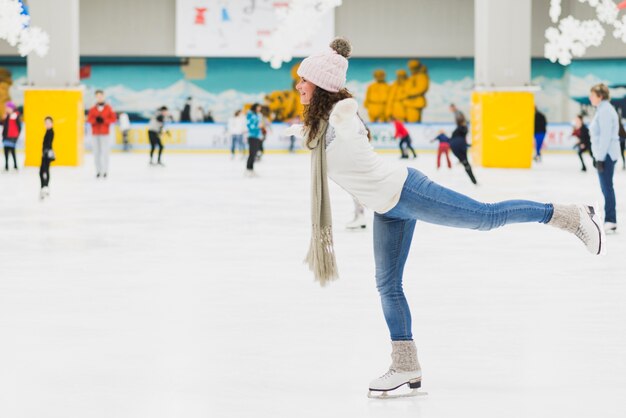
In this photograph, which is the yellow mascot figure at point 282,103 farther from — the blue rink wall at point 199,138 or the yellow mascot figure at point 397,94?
the yellow mascot figure at point 397,94

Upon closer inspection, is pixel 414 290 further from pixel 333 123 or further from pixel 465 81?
pixel 465 81

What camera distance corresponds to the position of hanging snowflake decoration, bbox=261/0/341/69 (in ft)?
110

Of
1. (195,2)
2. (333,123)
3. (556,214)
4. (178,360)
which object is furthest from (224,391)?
(195,2)

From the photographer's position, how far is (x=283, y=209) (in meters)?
14.0

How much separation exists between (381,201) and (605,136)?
673cm

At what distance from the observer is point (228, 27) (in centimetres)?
3541

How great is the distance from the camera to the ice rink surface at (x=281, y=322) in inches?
172

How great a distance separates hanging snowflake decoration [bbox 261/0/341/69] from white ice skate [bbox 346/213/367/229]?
2222 centimetres

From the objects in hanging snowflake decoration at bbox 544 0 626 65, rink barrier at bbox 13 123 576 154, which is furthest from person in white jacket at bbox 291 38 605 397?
rink barrier at bbox 13 123 576 154

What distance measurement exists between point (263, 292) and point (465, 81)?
31.1 m

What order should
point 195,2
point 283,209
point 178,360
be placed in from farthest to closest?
point 195,2
point 283,209
point 178,360

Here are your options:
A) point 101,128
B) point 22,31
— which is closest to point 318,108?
point 101,128

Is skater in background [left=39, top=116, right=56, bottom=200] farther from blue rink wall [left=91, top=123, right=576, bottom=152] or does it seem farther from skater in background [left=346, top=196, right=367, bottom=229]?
blue rink wall [left=91, top=123, right=576, bottom=152]

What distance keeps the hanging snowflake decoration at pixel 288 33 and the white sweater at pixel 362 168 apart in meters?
29.5
